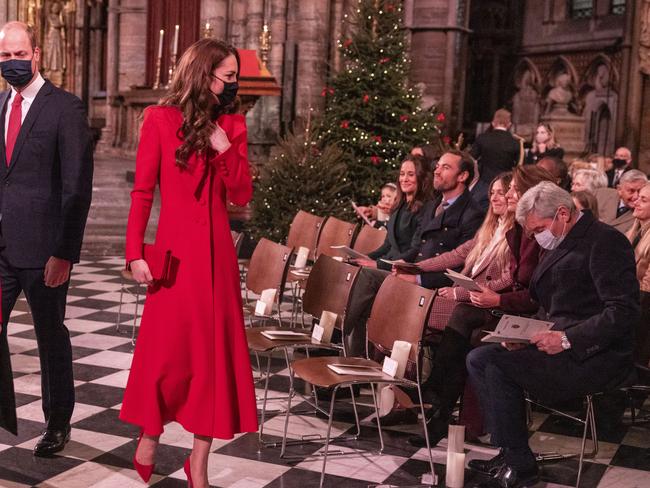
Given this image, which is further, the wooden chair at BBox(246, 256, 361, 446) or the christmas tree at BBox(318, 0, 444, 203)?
the christmas tree at BBox(318, 0, 444, 203)

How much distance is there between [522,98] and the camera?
22.0 meters

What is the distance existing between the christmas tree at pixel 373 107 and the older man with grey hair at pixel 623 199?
15.2 feet

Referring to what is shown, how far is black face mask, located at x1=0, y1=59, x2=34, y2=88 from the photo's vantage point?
160 inches

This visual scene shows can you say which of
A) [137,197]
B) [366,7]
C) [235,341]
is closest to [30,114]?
[137,197]

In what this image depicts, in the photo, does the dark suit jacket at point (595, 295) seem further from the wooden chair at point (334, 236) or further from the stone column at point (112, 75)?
the stone column at point (112, 75)

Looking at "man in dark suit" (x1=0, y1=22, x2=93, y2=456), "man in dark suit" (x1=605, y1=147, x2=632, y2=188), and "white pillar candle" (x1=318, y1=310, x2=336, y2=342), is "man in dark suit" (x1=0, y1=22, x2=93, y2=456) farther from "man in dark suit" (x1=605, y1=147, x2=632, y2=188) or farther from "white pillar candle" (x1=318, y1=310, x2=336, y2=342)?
"man in dark suit" (x1=605, y1=147, x2=632, y2=188)

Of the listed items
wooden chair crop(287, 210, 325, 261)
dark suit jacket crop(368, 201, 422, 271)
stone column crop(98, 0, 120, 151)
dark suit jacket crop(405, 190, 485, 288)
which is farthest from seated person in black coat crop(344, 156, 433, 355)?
stone column crop(98, 0, 120, 151)

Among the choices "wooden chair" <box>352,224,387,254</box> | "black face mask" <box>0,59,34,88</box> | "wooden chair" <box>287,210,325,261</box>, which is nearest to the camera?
"black face mask" <box>0,59,34,88</box>

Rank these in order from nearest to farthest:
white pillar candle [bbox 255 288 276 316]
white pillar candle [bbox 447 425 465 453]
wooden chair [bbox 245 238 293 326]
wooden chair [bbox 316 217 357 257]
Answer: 1. white pillar candle [bbox 447 425 465 453]
2. white pillar candle [bbox 255 288 276 316]
3. wooden chair [bbox 245 238 293 326]
4. wooden chair [bbox 316 217 357 257]

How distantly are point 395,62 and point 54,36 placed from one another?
9.90 m

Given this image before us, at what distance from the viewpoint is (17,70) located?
4082 mm

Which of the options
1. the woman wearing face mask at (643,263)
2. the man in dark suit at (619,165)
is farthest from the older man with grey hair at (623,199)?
the man in dark suit at (619,165)

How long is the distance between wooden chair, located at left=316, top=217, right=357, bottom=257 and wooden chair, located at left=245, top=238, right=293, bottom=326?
1332mm

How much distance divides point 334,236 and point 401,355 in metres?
3.10
